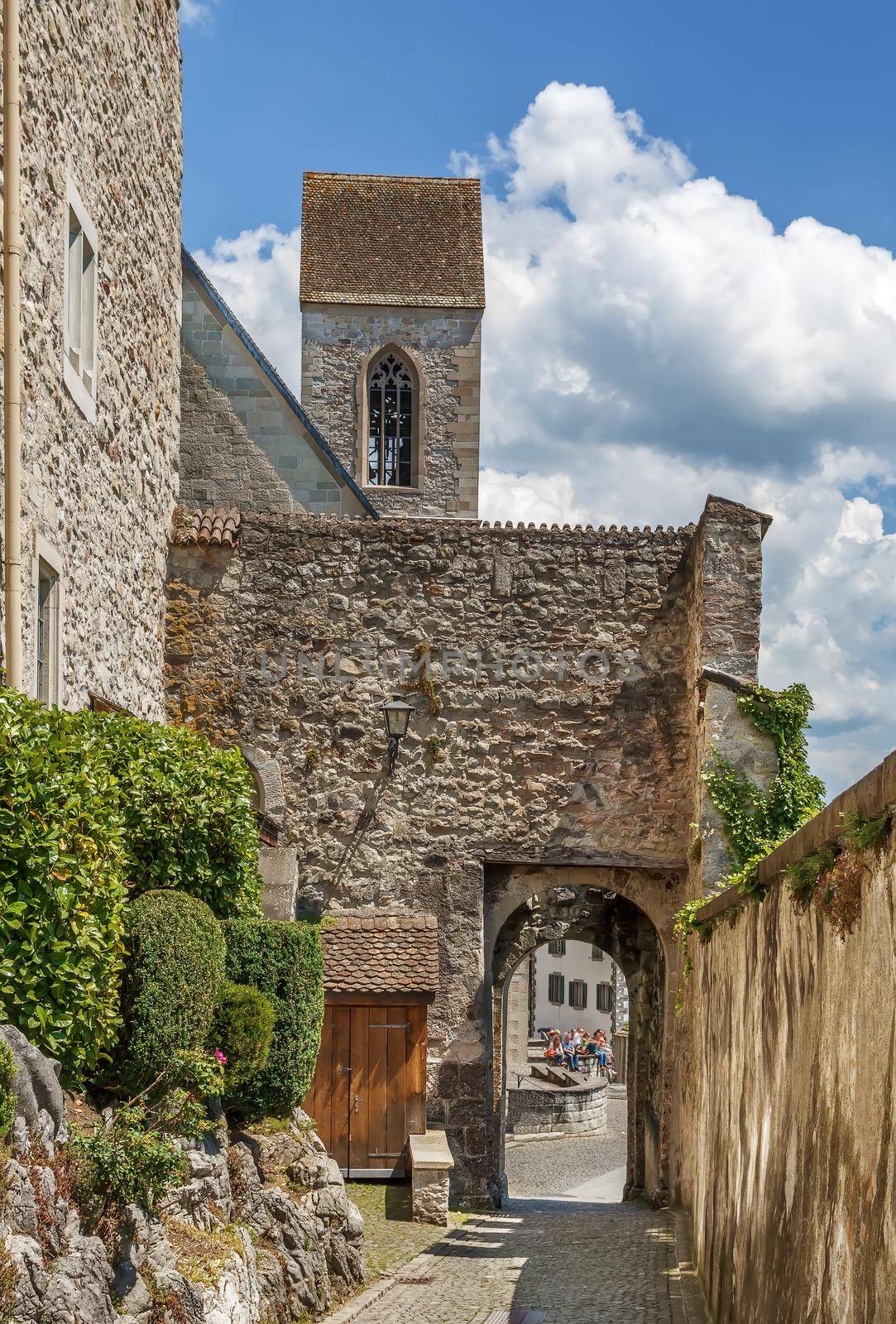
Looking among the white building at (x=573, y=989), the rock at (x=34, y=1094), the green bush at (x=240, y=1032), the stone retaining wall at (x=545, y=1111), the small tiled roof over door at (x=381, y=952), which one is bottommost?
the white building at (x=573, y=989)

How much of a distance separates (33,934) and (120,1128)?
3.25 ft

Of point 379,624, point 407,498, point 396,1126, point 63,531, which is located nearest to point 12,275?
point 63,531

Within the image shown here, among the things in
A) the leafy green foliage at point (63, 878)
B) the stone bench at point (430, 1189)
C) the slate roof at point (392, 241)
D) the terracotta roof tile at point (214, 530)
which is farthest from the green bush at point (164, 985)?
the slate roof at point (392, 241)

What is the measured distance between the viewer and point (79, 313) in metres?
10.7

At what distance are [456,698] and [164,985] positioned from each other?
23.9 feet

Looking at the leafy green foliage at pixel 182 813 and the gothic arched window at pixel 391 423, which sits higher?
the gothic arched window at pixel 391 423

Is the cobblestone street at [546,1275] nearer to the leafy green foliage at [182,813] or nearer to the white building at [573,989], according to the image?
the leafy green foliage at [182,813]

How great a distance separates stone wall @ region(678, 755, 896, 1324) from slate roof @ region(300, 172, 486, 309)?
23.3m

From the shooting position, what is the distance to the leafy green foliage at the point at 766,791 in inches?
527

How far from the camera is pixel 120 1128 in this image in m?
6.44

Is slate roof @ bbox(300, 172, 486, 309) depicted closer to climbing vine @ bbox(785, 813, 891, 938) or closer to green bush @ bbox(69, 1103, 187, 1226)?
green bush @ bbox(69, 1103, 187, 1226)

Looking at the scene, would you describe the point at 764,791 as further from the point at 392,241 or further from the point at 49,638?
the point at 392,241

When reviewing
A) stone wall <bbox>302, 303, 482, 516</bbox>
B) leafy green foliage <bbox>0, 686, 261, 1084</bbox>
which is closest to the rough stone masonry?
leafy green foliage <bbox>0, 686, 261, 1084</bbox>

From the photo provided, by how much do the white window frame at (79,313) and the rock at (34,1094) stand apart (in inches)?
209
